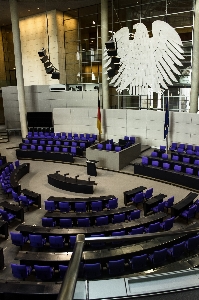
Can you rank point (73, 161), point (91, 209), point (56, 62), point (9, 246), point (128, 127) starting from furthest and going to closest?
1. point (56, 62)
2. point (128, 127)
3. point (73, 161)
4. point (91, 209)
5. point (9, 246)

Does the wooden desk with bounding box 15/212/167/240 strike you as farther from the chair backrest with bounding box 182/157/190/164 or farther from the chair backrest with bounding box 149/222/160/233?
the chair backrest with bounding box 182/157/190/164

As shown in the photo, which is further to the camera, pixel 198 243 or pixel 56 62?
pixel 56 62

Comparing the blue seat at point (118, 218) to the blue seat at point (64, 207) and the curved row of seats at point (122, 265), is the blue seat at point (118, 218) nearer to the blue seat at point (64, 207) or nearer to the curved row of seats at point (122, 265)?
the curved row of seats at point (122, 265)

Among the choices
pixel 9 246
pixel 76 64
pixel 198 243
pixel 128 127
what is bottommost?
pixel 9 246

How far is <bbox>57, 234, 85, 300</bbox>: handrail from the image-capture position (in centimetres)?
142

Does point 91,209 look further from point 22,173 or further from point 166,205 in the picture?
point 22,173

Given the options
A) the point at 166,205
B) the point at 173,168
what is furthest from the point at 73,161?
the point at 166,205

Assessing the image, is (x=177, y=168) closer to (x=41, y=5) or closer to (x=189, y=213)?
(x=189, y=213)

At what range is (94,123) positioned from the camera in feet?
64.4

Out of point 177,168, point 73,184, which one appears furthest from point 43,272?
point 177,168

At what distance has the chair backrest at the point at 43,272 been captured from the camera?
6.03 m

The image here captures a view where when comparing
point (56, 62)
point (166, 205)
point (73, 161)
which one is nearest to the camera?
point (166, 205)

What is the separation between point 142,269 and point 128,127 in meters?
12.7

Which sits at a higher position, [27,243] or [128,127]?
[128,127]
